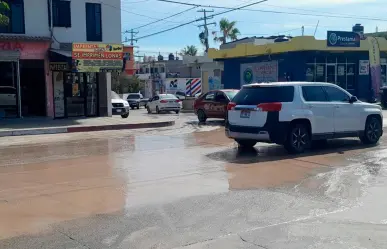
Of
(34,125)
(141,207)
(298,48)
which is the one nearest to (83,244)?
(141,207)

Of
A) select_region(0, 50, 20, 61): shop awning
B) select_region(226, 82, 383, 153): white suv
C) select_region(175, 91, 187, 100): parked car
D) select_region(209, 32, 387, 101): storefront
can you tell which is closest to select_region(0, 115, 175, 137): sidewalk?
select_region(0, 50, 20, 61): shop awning

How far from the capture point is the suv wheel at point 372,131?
550 inches

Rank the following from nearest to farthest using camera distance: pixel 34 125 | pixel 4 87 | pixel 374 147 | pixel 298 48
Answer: pixel 374 147
pixel 34 125
pixel 4 87
pixel 298 48

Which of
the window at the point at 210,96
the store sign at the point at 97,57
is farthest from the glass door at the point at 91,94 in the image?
the window at the point at 210,96

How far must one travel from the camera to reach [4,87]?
22.5 metres

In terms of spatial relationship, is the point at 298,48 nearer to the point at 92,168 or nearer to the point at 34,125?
the point at 34,125

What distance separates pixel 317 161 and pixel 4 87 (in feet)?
53.2

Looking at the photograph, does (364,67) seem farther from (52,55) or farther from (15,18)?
(15,18)

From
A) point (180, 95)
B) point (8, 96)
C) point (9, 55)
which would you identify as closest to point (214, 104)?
point (9, 55)

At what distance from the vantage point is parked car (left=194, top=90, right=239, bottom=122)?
2184 centimetres

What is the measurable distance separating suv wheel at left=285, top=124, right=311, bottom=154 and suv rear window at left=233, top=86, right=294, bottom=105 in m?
0.76

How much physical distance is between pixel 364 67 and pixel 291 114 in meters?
29.6

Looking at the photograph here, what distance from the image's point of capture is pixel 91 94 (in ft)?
82.1

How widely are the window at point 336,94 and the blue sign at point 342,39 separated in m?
23.2
